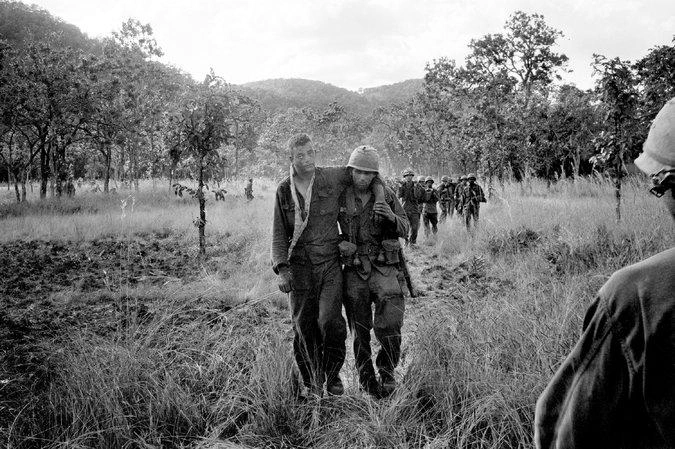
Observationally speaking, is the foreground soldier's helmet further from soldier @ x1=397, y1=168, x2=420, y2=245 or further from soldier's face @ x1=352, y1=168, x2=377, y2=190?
soldier @ x1=397, y1=168, x2=420, y2=245

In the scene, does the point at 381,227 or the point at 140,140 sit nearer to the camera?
the point at 381,227

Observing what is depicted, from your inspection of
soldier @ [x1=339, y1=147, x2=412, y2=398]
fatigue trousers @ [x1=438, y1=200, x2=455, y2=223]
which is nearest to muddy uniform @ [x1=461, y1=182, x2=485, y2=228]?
fatigue trousers @ [x1=438, y1=200, x2=455, y2=223]

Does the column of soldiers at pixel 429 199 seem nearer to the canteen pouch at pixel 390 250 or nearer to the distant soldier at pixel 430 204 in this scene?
the distant soldier at pixel 430 204

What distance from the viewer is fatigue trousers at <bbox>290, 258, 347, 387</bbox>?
3.20 meters

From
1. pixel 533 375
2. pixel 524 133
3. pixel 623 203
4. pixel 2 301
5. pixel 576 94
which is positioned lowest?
pixel 2 301

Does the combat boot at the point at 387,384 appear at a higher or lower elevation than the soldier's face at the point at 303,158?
lower

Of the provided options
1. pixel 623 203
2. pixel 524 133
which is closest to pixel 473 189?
pixel 623 203

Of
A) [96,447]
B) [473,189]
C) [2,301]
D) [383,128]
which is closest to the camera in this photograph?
[96,447]

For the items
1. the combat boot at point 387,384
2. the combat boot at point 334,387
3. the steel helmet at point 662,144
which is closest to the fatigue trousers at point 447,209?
the combat boot at point 387,384

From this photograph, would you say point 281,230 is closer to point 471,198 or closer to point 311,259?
point 311,259

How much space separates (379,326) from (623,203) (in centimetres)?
768

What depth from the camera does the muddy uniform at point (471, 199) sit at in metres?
10.5

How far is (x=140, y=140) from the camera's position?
22.8 metres

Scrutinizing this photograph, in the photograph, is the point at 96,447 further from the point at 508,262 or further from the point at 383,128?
the point at 383,128
